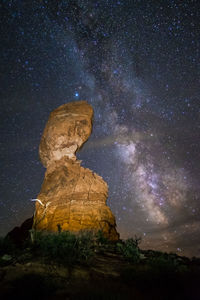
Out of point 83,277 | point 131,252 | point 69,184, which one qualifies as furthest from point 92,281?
point 69,184

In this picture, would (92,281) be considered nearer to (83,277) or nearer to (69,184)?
(83,277)

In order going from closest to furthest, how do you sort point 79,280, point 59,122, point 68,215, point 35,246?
point 79,280 < point 35,246 < point 68,215 < point 59,122

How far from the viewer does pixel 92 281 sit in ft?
20.6

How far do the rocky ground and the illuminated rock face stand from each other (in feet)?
17.4

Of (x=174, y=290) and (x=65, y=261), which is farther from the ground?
(x=65, y=261)

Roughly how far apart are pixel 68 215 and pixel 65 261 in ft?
28.1

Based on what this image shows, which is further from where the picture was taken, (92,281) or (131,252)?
(131,252)

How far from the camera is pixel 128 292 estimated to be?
565 centimetres

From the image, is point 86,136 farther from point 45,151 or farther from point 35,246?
point 35,246

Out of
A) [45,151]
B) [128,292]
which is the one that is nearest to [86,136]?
[45,151]

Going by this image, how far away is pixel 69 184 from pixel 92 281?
11855mm

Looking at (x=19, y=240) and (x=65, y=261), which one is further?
(x=19, y=240)

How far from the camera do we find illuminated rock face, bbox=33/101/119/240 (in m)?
15.3

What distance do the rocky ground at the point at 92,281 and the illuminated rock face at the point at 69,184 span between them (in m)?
5.31
